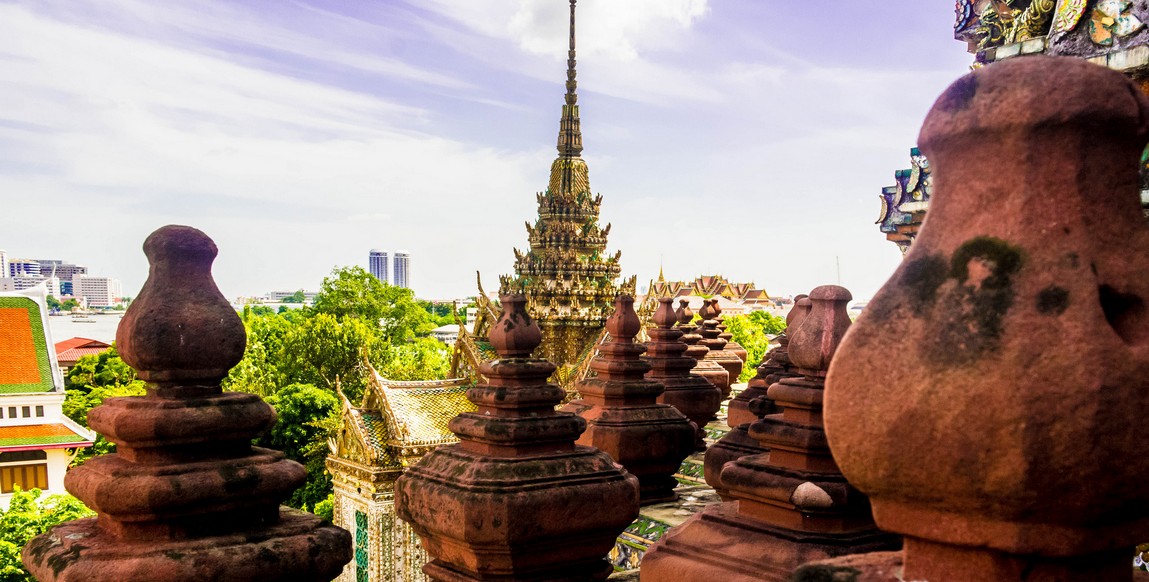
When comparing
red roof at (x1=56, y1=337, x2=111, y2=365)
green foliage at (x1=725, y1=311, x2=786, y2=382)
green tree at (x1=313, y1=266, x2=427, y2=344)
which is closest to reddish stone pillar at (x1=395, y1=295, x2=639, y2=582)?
green foliage at (x1=725, y1=311, x2=786, y2=382)

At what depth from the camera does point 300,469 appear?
15.6 ft

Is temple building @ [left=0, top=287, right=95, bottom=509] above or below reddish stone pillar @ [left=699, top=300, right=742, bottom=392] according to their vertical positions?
below

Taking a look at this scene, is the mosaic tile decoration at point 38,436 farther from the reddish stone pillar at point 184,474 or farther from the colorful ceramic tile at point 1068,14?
A: the colorful ceramic tile at point 1068,14

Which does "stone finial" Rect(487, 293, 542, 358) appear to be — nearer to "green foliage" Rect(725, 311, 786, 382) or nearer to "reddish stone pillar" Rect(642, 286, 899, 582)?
"reddish stone pillar" Rect(642, 286, 899, 582)

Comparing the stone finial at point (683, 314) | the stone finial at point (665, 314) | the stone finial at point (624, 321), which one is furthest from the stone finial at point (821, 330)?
the stone finial at point (683, 314)

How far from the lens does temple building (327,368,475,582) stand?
1739 cm

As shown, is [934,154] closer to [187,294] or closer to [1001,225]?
[1001,225]

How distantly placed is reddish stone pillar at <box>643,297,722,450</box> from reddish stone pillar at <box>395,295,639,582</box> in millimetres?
4150

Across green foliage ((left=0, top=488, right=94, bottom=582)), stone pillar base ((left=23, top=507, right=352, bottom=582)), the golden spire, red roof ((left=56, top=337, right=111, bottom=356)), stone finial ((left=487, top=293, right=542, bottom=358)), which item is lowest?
green foliage ((left=0, top=488, right=94, bottom=582))

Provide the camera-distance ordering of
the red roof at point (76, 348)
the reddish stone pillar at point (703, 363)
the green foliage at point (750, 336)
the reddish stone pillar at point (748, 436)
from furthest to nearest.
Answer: the red roof at point (76, 348), the green foliage at point (750, 336), the reddish stone pillar at point (703, 363), the reddish stone pillar at point (748, 436)

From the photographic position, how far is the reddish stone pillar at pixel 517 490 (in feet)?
16.0

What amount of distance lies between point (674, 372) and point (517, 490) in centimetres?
511

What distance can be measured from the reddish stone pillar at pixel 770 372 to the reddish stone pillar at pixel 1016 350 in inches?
211

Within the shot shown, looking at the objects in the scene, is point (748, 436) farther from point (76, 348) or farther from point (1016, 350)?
point (76, 348)
